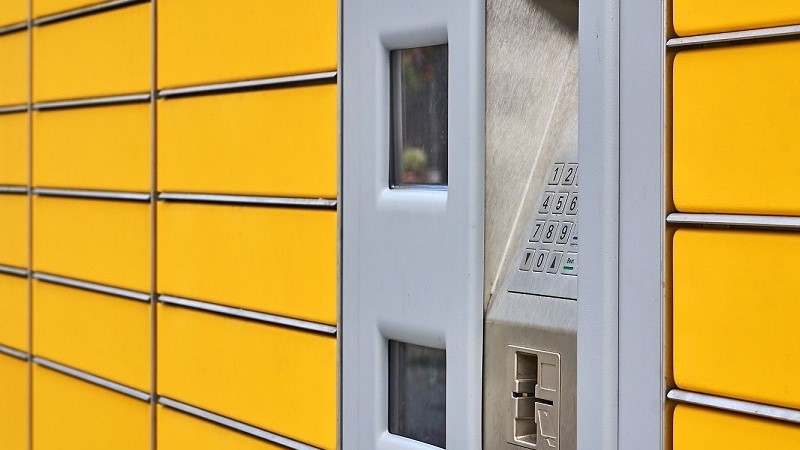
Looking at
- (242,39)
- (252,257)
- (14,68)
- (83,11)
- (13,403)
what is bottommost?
(13,403)

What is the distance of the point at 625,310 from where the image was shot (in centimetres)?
190

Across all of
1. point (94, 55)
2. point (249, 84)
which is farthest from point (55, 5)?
point (249, 84)

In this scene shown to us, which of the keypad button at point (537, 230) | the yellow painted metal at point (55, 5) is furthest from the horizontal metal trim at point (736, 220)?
the yellow painted metal at point (55, 5)

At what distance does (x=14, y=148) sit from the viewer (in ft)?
13.5

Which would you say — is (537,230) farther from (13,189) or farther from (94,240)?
(13,189)

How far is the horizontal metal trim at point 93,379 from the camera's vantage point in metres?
3.32

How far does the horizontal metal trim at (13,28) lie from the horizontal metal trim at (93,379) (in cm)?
126

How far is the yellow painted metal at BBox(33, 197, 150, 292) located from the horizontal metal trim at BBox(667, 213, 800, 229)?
193 cm

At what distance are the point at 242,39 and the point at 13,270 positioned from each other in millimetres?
1819

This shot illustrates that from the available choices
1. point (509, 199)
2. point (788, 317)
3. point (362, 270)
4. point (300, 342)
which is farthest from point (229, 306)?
point (788, 317)

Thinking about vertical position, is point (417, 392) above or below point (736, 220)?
below

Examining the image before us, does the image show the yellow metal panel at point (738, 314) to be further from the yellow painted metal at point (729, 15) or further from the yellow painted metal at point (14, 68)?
the yellow painted metal at point (14, 68)

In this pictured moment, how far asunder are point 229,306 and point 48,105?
139 centimetres

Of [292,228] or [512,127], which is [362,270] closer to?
[292,228]
